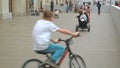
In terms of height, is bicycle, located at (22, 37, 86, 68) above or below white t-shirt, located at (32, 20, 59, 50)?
below

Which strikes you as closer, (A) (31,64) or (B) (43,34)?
(B) (43,34)

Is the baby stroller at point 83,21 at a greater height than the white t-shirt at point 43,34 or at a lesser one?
lesser

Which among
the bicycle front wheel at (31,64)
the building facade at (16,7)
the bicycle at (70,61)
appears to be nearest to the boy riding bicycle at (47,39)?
the bicycle at (70,61)

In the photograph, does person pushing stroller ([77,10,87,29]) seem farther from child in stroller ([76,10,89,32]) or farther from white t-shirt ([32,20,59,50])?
white t-shirt ([32,20,59,50])

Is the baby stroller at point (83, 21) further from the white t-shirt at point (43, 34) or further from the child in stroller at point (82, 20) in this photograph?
the white t-shirt at point (43, 34)

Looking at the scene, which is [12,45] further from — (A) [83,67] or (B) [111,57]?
(A) [83,67]

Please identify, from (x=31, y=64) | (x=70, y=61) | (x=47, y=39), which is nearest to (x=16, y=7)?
(x=70, y=61)

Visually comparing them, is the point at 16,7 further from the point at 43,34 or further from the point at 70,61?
the point at 43,34

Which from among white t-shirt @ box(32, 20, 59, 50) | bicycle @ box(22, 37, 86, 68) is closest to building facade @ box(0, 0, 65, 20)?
bicycle @ box(22, 37, 86, 68)

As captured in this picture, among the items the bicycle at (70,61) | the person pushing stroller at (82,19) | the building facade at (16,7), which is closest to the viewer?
the bicycle at (70,61)

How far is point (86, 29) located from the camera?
868 inches

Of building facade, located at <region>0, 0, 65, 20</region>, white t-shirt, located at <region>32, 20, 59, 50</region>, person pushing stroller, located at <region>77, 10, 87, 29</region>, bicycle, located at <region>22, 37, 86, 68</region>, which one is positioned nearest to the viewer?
white t-shirt, located at <region>32, 20, 59, 50</region>

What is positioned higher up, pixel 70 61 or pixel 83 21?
pixel 70 61

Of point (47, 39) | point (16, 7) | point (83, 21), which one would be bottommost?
point (16, 7)
